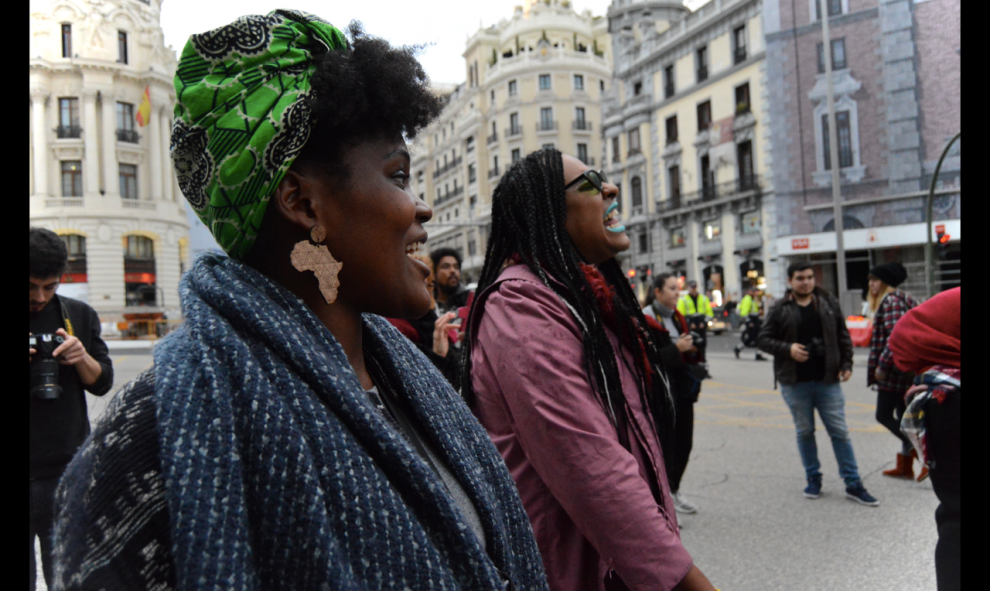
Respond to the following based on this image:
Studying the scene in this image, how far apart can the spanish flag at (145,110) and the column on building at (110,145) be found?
1296 mm

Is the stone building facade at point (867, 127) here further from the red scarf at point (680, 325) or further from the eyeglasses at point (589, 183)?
the eyeglasses at point (589, 183)

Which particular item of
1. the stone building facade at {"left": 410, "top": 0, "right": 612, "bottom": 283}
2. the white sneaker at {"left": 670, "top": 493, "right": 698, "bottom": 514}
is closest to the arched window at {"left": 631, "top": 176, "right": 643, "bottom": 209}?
the stone building facade at {"left": 410, "top": 0, "right": 612, "bottom": 283}

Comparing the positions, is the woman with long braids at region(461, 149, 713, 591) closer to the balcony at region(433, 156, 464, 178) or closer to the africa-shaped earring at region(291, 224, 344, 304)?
the africa-shaped earring at region(291, 224, 344, 304)

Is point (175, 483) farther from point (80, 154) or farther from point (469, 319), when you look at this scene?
point (80, 154)

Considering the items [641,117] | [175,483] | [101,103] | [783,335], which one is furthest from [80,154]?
[175,483]

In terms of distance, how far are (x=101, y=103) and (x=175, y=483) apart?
40703 millimetres

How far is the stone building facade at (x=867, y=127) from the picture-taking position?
76.2ft

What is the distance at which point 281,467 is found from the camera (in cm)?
88

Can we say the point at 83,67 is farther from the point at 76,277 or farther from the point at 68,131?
the point at 76,277

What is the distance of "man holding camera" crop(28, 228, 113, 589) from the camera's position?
110 inches

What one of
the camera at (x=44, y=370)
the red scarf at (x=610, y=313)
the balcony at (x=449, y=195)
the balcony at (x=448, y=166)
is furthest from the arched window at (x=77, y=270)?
the red scarf at (x=610, y=313)

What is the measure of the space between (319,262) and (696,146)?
112 ft

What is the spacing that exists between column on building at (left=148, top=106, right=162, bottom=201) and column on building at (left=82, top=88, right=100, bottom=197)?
8.51 ft

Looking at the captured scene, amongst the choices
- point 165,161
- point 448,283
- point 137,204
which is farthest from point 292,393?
point 165,161
